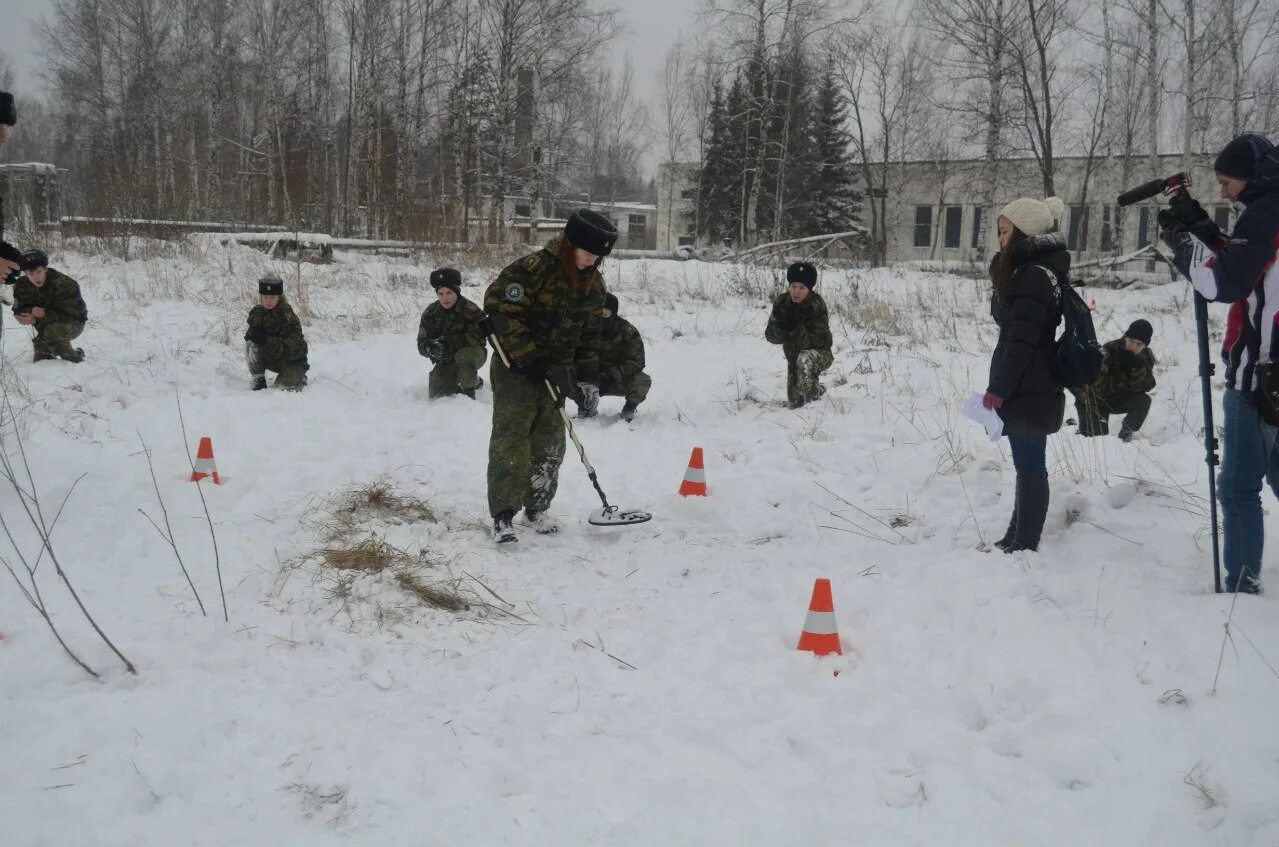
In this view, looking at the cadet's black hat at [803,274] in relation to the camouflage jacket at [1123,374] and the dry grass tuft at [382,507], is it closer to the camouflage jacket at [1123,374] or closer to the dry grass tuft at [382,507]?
the camouflage jacket at [1123,374]

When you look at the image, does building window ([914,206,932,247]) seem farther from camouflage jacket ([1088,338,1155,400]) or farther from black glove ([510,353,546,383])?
black glove ([510,353,546,383])

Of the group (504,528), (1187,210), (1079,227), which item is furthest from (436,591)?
(1079,227)

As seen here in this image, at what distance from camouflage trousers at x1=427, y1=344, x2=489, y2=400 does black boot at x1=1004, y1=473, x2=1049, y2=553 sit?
5408 millimetres

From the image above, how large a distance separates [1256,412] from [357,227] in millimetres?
27962

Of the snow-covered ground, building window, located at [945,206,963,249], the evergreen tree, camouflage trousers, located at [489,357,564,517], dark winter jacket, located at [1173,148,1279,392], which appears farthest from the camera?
building window, located at [945,206,963,249]

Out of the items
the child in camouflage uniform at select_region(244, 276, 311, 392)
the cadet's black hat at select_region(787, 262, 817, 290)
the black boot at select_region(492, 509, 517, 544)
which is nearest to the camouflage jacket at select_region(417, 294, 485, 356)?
the child in camouflage uniform at select_region(244, 276, 311, 392)

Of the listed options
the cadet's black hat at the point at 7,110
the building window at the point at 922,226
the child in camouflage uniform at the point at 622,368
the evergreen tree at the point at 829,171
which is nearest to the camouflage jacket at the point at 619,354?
the child in camouflage uniform at the point at 622,368

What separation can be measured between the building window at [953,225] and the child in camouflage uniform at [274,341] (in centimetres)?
3249

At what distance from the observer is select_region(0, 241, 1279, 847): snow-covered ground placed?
7.95 ft

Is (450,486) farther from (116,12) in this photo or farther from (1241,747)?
(116,12)

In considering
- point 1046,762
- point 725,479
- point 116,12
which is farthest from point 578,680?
point 116,12

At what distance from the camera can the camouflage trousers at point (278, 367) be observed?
317 inches

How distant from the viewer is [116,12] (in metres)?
26.2

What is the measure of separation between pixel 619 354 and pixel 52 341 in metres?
5.50
